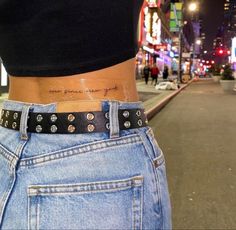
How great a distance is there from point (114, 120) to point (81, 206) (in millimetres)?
213

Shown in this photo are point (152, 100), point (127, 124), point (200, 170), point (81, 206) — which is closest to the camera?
point (81, 206)

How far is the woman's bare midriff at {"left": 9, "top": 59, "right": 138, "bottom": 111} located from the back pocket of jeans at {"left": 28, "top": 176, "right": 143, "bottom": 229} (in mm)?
194

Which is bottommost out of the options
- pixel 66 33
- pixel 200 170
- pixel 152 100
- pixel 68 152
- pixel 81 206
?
pixel 152 100

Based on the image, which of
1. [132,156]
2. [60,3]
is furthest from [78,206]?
[60,3]

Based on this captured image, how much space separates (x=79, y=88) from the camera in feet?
3.76

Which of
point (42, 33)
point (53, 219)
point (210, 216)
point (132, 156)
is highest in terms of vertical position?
point (42, 33)

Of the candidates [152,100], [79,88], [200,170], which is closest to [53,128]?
[79,88]

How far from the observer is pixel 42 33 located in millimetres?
1107

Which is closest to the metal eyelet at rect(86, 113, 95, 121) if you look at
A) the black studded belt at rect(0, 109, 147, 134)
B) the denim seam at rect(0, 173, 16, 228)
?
the black studded belt at rect(0, 109, 147, 134)

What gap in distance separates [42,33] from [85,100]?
0.61 feet

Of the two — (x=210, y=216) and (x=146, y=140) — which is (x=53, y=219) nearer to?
(x=146, y=140)

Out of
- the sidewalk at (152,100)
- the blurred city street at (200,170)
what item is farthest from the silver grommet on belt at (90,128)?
the sidewalk at (152,100)

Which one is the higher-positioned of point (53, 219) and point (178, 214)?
point (53, 219)

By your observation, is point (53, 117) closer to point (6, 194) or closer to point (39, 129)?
point (39, 129)
